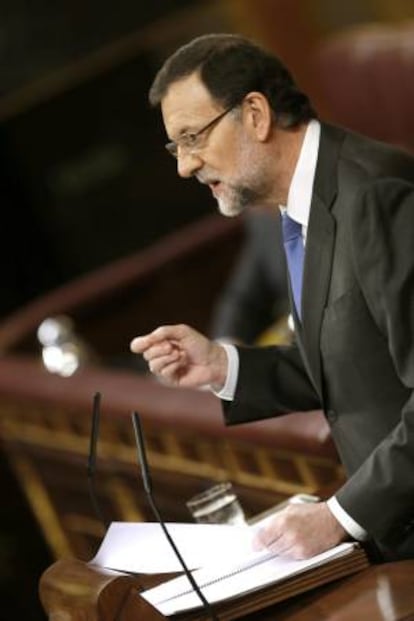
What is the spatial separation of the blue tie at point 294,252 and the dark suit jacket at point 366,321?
0.05m

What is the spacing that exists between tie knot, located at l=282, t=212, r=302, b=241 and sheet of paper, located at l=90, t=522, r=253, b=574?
0.44 m

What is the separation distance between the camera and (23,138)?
21.7 ft

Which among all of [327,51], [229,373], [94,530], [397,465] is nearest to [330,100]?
[327,51]

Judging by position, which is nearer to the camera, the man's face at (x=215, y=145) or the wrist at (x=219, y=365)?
the man's face at (x=215, y=145)

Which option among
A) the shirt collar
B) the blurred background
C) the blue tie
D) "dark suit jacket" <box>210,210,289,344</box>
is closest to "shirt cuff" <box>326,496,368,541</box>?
the blue tie

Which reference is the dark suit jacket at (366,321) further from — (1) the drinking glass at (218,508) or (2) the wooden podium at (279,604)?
(1) the drinking glass at (218,508)

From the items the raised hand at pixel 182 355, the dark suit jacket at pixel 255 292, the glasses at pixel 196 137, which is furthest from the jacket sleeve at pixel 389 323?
the dark suit jacket at pixel 255 292

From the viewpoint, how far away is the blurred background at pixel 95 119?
6.60 m

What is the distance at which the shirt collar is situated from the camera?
213cm

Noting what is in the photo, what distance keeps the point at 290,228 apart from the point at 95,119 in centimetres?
465

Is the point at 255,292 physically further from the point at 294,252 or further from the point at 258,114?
the point at 258,114

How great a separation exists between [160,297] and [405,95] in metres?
1.10

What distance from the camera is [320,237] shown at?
212 centimetres

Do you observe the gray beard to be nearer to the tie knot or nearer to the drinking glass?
the tie knot
